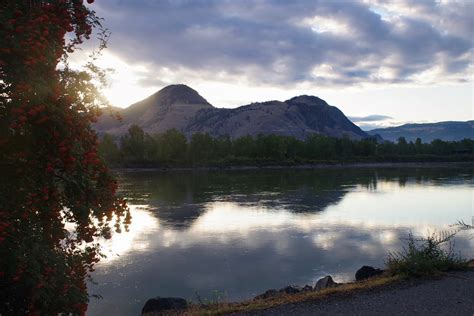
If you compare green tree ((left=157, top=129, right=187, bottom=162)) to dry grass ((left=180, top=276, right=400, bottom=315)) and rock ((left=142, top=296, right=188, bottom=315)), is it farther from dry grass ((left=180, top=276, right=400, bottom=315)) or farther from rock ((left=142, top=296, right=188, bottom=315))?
dry grass ((left=180, top=276, right=400, bottom=315))

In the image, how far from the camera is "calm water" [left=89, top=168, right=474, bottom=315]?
72.2 feet

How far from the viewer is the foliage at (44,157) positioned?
24.0 feet

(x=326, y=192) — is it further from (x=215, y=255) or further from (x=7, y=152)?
(x=7, y=152)

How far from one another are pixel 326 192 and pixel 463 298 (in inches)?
2159

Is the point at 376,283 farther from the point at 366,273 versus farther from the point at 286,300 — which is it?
the point at 366,273

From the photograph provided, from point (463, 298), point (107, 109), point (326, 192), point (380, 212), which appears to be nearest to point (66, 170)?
point (107, 109)

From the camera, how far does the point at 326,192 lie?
218 feet

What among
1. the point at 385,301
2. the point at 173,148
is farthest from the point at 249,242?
the point at 173,148

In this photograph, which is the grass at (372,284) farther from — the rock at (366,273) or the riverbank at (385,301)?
the rock at (366,273)

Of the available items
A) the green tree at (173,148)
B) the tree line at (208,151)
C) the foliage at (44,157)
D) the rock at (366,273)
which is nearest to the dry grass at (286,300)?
the foliage at (44,157)

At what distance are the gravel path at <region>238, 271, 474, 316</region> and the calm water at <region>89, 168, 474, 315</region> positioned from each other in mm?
5493

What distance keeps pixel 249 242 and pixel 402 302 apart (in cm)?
2035

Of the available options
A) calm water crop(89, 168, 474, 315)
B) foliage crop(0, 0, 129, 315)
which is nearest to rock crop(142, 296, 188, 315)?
calm water crop(89, 168, 474, 315)

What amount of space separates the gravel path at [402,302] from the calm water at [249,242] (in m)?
5.49
